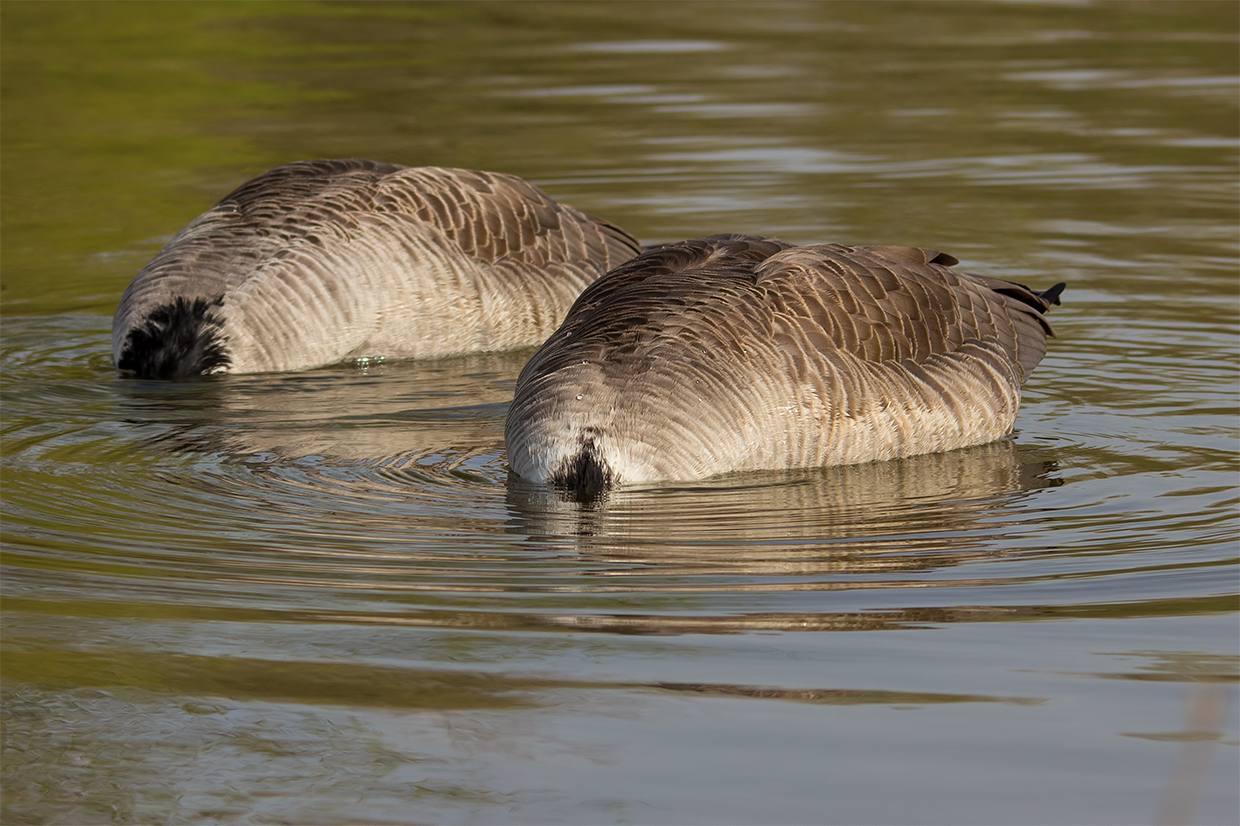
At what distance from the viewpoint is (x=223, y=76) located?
2659cm

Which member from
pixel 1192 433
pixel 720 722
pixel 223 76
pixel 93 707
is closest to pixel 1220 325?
pixel 1192 433

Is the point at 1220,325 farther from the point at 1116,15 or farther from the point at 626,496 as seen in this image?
the point at 1116,15

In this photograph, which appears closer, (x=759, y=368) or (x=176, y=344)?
(x=759, y=368)

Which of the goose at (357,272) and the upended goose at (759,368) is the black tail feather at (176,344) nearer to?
the goose at (357,272)

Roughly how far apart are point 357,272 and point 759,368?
16.5ft

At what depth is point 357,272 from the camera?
14336 mm

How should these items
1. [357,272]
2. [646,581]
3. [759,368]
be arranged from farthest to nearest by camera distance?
[357,272]
[759,368]
[646,581]

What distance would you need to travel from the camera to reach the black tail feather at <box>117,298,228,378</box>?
13.8 metres

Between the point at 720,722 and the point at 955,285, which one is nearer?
the point at 720,722

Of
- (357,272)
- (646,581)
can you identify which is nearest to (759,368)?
(646,581)

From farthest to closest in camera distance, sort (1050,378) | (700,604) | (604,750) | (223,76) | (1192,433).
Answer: (223,76)
(1050,378)
(1192,433)
(700,604)
(604,750)

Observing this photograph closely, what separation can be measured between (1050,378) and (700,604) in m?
5.75

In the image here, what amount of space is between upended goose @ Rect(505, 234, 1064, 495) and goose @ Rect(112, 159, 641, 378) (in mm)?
3782

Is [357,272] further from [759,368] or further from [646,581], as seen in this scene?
[646,581]
